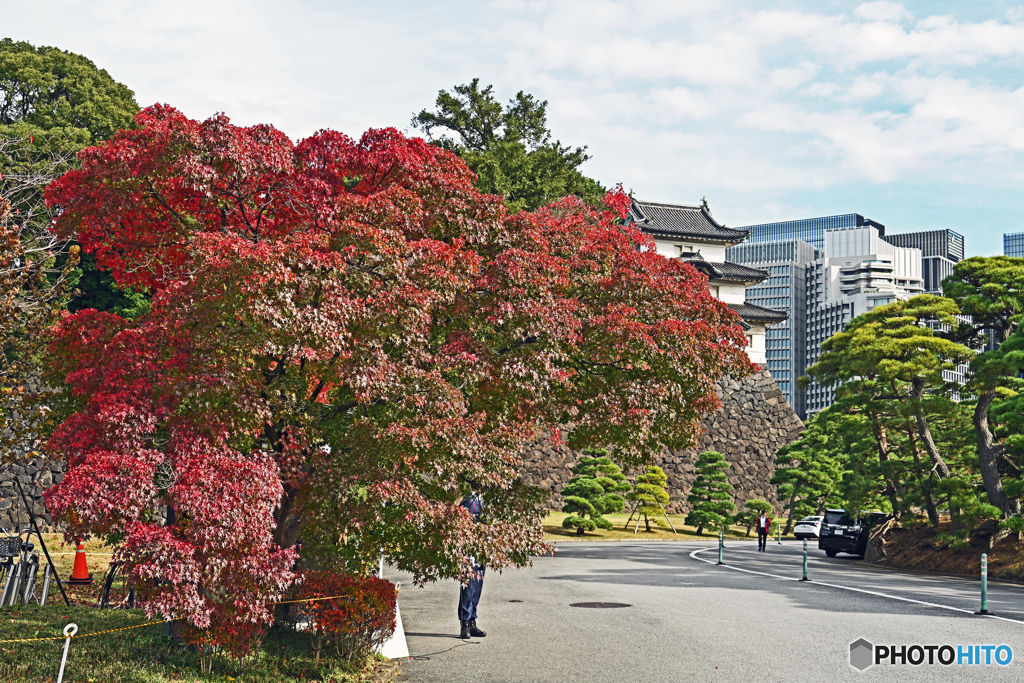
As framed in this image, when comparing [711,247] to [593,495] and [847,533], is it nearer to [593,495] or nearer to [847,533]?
[593,495]

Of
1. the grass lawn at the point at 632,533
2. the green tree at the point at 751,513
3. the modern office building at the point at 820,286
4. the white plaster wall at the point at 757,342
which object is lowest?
the grass lawn at the point at 632,533

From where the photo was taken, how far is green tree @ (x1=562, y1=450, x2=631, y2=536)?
1518 inches

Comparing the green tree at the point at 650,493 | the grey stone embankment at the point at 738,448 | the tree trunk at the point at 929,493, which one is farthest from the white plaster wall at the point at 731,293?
the tree trunk at the point at 929,493

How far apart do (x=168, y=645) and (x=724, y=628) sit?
738 centimetres

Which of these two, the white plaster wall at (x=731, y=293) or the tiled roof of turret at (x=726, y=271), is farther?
the white plaster wall at (x=731, y=293)

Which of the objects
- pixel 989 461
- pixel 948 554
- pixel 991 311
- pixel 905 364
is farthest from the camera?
pixel 948 554

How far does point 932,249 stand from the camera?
17650 cm

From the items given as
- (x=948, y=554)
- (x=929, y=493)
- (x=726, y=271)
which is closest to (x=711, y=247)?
(x=726, y=271)

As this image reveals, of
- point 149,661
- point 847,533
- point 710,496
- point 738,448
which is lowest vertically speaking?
point 847,533

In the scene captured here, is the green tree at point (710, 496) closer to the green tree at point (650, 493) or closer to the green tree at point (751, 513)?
the green tree at point (751, 513)

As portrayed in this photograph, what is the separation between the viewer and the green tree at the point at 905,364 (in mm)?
25516

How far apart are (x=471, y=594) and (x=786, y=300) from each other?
15965 centimetres

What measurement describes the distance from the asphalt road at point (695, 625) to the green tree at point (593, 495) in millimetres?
16388

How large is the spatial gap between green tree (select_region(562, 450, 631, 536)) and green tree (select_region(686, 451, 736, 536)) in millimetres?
5206
